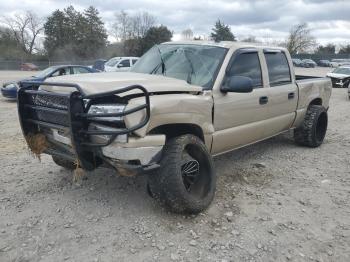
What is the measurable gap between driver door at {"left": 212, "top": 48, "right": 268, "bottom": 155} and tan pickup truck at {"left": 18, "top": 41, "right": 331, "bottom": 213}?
13 mm

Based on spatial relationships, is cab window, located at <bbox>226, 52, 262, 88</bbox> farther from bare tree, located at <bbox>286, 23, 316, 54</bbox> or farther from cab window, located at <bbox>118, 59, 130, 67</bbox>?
bare tree, located at <bbox>286, 23, 316, 54</bbox>

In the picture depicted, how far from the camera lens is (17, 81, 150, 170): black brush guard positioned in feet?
11.5

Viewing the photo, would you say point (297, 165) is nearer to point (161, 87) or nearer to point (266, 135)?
point (266, 135)

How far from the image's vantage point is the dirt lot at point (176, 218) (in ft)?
11.5

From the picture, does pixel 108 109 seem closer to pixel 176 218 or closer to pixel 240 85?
pixel 176 218

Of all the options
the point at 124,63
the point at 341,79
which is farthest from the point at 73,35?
the point at 341,79

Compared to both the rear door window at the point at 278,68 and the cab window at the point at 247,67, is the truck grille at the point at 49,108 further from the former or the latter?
the rear door window at the point at 278,68

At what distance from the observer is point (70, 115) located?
3514mm

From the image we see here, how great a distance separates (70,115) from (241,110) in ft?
7.83

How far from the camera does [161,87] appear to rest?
13.2 feet

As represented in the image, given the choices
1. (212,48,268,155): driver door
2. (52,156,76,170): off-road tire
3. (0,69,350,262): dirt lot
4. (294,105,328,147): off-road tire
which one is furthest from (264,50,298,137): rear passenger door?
(52,156,76,170): off-road tire

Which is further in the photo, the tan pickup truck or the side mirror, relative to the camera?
the side mirror

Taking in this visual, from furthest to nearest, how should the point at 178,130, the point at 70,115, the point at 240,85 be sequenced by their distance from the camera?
1. the point at 240,85
2. the point at 178,130
3. the point at 70,115

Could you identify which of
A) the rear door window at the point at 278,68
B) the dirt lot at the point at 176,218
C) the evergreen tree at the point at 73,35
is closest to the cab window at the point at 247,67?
the rear door window at the point at 278,68
